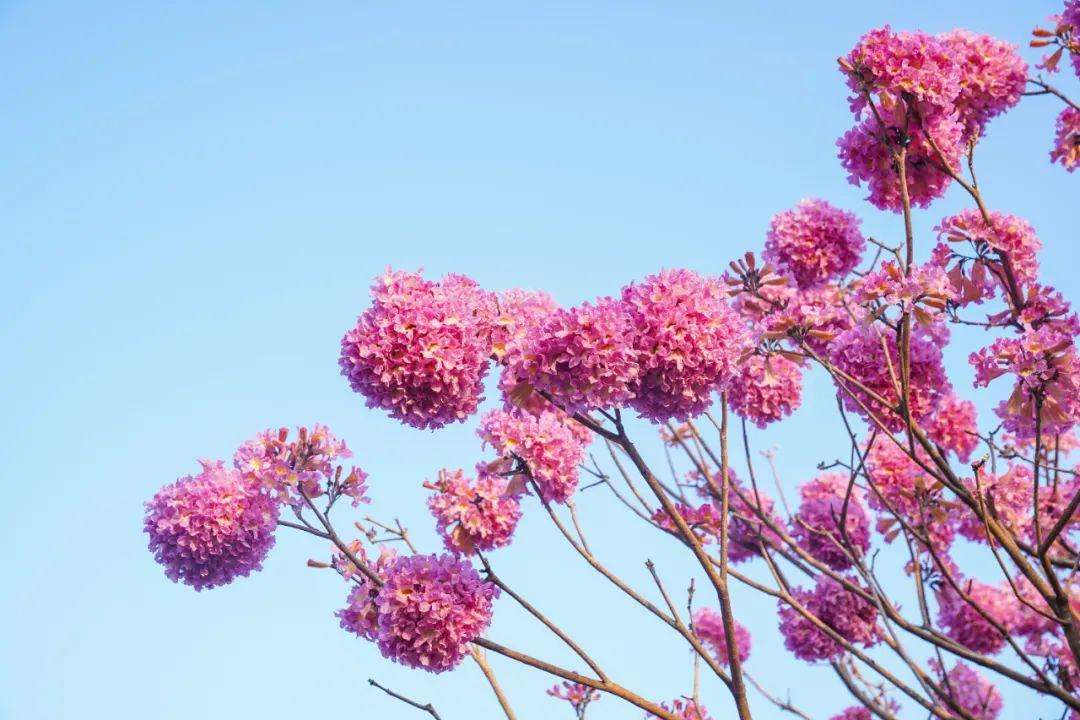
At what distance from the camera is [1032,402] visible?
452cm

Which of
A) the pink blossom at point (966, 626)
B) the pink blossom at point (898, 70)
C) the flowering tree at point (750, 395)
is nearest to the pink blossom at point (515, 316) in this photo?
the flowering tree at point (750, 395)

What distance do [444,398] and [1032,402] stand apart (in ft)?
9.39

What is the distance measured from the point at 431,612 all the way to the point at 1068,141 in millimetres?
5135

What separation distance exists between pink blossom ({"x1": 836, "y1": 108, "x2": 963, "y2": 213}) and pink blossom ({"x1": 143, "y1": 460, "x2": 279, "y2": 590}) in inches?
147

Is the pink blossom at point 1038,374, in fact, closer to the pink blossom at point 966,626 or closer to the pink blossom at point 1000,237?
the pink blossom at point 1000,237

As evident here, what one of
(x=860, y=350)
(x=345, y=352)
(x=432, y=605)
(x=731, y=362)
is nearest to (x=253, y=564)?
(x=432, y=605)

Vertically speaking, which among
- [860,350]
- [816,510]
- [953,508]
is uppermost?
[816,510]

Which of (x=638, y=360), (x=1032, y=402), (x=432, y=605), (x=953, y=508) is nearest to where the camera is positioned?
(x=638, y=360)

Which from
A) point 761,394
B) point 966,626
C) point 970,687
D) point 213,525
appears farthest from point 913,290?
point 970,687

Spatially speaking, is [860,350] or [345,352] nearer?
[345,352]

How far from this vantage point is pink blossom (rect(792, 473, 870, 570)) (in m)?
7.24

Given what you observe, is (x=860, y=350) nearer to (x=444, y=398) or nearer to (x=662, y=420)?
(x=662, y=420)

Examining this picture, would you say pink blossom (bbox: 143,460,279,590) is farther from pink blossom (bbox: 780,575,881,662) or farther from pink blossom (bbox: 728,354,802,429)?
pink blossom (bbox: 780,575,881,662)

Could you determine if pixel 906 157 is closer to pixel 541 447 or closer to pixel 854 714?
pixel 541 447
